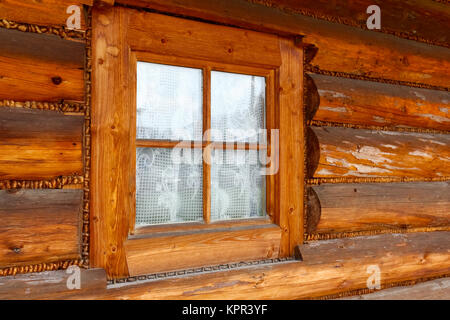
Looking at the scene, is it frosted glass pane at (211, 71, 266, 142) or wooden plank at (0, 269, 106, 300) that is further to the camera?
frosted glass pane at (211, 71, 266, 142)

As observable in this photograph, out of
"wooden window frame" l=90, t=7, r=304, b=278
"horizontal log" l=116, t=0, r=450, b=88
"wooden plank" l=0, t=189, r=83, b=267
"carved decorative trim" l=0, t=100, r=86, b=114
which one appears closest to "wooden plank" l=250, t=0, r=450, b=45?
"horizontal log" l=116, t=0, r=450, b=88

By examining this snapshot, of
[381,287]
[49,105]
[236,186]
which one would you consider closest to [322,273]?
[381,287]

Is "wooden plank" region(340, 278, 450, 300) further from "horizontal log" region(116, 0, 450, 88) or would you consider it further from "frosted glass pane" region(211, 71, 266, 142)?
"horizontal log" region(116, 0, 450, 88)

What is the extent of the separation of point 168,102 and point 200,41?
1.00ft

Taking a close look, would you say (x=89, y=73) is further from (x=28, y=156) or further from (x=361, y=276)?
(x=361, y=276)

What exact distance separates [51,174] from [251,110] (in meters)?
0.91

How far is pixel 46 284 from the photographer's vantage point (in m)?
1.16

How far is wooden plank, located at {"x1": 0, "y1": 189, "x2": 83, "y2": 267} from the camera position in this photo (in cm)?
114

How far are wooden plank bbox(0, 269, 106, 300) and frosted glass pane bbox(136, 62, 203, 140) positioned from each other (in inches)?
22.7

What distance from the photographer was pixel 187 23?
1450mm

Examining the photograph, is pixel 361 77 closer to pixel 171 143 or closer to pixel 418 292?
pixel 171 143

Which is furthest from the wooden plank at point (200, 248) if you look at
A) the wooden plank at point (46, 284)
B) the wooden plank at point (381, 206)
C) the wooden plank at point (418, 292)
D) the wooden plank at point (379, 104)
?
the wooden plank at point (379, 104)

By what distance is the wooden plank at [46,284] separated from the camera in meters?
1.12
